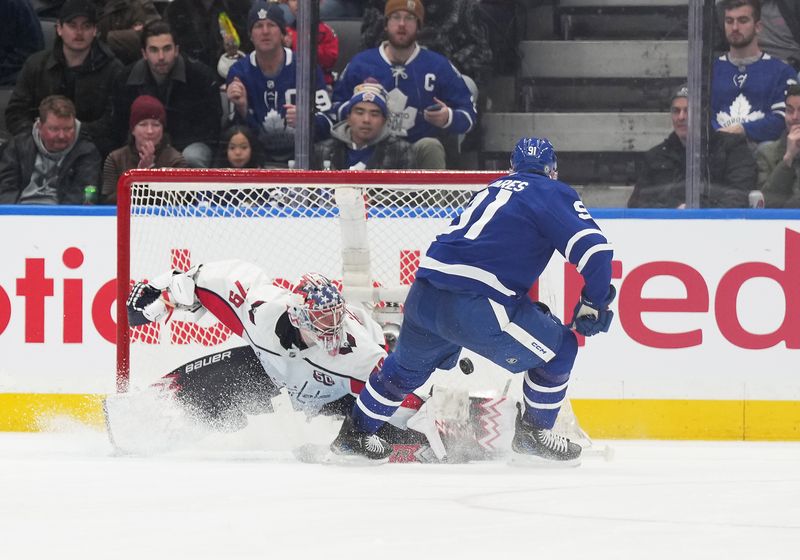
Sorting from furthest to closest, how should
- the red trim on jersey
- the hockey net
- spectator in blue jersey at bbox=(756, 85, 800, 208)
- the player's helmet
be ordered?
spectator in blue jersey at bbox=(756, 85, 800, 208), the hockey net, the red trim on jersey, the player's helmet

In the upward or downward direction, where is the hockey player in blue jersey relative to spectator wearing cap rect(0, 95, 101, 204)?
downward

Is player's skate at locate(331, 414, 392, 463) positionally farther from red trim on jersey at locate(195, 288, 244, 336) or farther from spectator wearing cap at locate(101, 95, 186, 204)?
spectator wearing cap at locate(101, 95, 186, 204)

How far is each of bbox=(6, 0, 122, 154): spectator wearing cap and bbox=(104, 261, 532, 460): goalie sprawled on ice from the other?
1.59 meters

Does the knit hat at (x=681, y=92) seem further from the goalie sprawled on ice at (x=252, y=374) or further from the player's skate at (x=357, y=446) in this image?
the player's skate at (x=357, y=446)

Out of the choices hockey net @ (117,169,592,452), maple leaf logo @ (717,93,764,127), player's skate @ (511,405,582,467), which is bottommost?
player's skate @ (511,405,582,467)

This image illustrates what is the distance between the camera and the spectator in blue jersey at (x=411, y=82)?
6102 millimetres

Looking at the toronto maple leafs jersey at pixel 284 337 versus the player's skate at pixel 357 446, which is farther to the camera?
the toronto maple leafs jersey at pixel 284 337

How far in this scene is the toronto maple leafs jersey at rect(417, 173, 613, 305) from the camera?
4.47 meters

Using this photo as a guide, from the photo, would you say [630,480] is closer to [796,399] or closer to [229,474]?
[229,474]

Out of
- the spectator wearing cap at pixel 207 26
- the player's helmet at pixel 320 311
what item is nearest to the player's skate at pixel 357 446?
the player's helmet at pixel 320 311

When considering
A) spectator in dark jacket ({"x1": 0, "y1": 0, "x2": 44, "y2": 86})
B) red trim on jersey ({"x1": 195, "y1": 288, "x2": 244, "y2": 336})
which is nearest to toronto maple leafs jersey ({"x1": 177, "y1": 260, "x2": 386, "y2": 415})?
red trim on jersey ({"x1": 195, "y1": 288, "x2": 244, "y2": 336})

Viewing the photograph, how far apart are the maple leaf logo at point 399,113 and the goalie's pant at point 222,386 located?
139 cm

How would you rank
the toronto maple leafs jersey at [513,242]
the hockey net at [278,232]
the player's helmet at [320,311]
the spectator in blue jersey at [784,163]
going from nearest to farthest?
1. the toronto maple leafs jersey at [513,242]
2. the player's helmet at [320,311]
3. the hockey net at [278,232]
4. the spectator in blue jersey at [784,163]

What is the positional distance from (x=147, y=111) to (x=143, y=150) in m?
0.17
